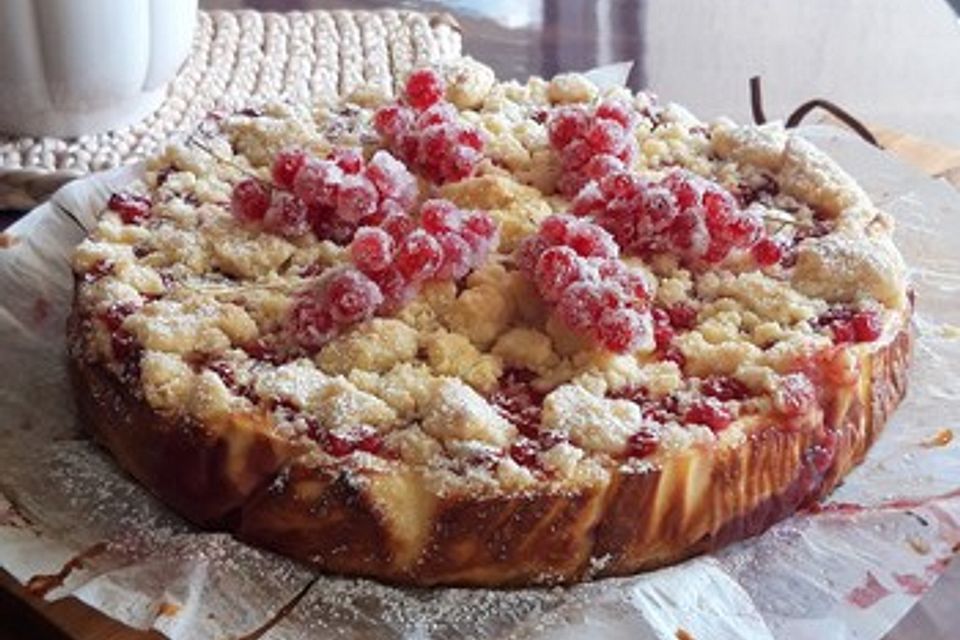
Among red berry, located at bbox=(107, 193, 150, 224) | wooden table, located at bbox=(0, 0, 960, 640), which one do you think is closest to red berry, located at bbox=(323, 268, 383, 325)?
red berry, located at bbox=(107, 193, 150, 224)

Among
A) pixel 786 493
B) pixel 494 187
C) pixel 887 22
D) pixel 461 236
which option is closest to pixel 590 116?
pixel 494 187

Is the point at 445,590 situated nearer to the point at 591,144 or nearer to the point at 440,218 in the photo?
the point at 440,218

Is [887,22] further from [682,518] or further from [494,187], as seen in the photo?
[682,518]

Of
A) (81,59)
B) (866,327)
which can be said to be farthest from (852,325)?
(81,59)

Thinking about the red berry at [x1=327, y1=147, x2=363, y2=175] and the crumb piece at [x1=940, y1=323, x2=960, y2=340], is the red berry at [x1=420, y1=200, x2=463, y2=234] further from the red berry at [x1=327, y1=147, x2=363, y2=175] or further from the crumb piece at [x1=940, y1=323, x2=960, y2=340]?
the crumb piece at [x1=940, y1=323, x2=960, y2=340]

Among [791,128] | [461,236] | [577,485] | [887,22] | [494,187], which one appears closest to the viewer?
[577,485]
